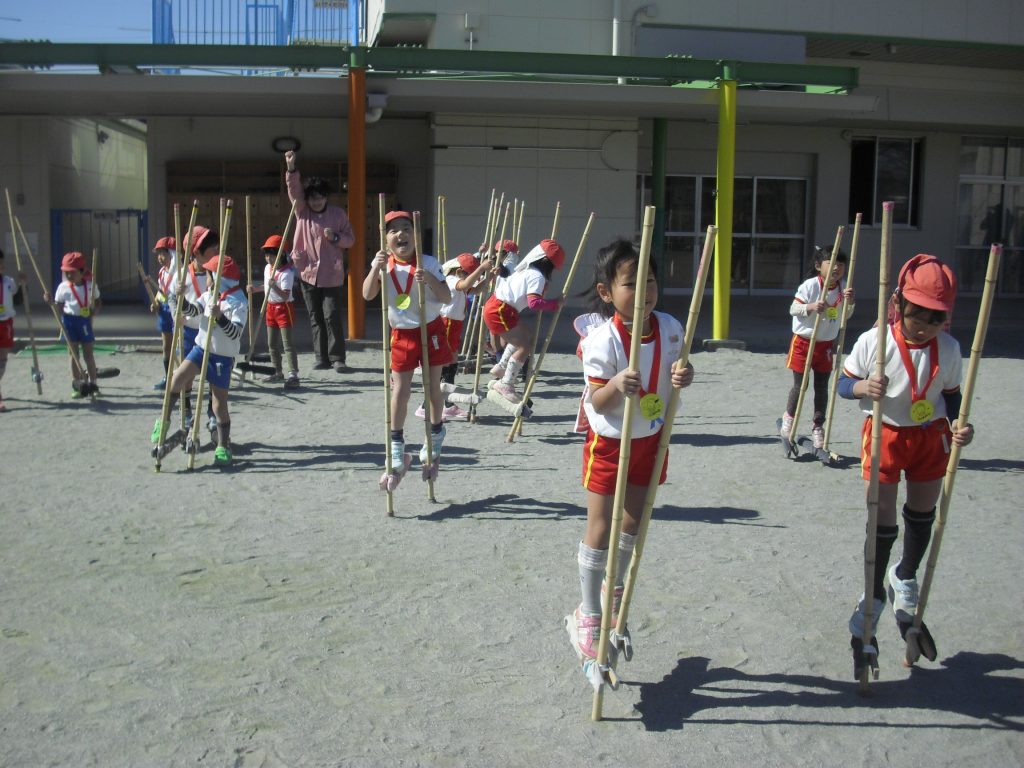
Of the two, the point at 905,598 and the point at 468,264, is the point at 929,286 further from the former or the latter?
the point at 468,264

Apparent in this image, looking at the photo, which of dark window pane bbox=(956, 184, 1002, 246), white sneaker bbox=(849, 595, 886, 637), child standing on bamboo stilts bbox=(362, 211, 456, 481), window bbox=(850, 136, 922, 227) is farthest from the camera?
dark window pane bbox=(956, 184, 1002, 246)

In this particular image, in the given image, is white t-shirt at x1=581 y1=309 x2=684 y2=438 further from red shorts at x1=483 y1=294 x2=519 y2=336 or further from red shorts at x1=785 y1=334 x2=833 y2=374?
red shorts at x1=483 y1=294 x2=519 y2=336

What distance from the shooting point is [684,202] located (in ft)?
65.1

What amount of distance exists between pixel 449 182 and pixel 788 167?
664 centimetres

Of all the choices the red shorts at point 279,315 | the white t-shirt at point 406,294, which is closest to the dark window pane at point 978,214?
the red shorts at point 279,315

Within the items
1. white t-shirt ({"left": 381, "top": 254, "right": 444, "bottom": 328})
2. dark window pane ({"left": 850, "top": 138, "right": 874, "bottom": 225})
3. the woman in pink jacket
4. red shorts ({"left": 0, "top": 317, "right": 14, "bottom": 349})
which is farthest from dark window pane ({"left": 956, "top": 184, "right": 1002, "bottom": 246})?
red shorts ({"left": 0, "top": 317, "right": 14, "bottom": 349})

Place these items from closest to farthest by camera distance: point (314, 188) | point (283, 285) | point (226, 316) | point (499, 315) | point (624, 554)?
point (624, 554), point (226, 316), point (499, 315), point (283, 285), point (314, 188)

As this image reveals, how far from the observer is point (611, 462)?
405cm

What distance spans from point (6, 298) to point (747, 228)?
13.8 metres

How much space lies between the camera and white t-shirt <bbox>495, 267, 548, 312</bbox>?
29.1 feet

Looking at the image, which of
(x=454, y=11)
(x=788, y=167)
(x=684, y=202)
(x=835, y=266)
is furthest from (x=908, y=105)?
(x=835, y=266)

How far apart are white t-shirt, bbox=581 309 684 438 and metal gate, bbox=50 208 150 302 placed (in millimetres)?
14379

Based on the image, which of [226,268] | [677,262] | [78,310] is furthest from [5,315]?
[677,262]

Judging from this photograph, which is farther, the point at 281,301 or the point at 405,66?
the point at 405,66
